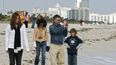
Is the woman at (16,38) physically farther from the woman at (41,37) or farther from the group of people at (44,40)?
the woman at (41,37)

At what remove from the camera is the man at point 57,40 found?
12.2m

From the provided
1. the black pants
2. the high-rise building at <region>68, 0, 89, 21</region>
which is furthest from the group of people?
the high-rise building at <region>68, 0, 89, 21</region>

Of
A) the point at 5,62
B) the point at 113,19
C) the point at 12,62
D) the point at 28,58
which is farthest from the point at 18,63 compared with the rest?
the point at 113,19

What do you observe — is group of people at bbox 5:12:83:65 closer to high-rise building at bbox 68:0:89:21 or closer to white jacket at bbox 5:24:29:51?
white jacket at bbox 5:24:29:51

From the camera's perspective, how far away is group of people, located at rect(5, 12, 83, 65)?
33.1 ft

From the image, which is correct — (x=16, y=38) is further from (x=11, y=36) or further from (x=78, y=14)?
(x=78, y=14)

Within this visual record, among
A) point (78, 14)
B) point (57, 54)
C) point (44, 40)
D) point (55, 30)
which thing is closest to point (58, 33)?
point (55, 30)

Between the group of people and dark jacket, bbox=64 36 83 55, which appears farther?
dark jacket, bbox=64 36 83 55

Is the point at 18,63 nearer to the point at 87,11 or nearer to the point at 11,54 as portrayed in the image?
the point at 11,54

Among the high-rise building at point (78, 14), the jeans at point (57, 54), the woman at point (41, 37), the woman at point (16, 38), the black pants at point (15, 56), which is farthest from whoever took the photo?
the high-rise building at point (78, 14)

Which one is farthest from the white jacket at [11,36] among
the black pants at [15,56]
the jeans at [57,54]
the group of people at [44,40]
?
the jeans at [57,54]

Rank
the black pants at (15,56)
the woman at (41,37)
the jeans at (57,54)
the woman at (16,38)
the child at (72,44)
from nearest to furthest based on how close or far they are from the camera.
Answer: the woman at (16,38), the black pants at (15,56), the child at (72,44), the jeans at (57,54), the woman at (41,37)

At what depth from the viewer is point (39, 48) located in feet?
43.3

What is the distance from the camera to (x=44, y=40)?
13.1m
